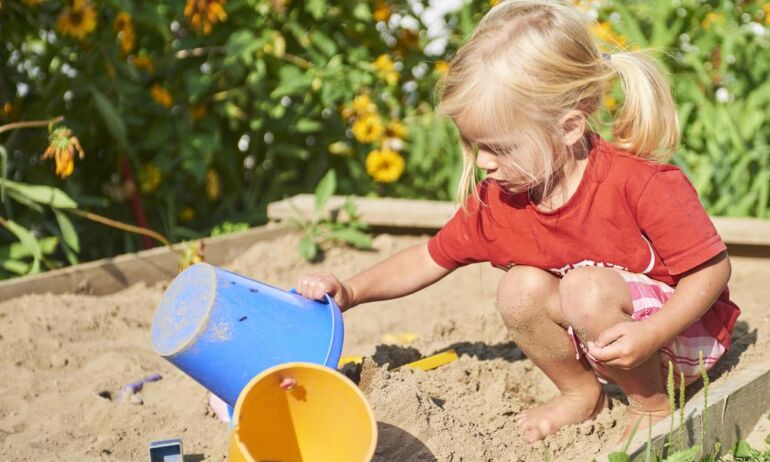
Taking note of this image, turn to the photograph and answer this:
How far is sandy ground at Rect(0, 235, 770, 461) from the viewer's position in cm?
212

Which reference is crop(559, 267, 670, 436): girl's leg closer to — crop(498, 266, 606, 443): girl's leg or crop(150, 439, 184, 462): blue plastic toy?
crop(498, 266, 606, 443): girl's leg

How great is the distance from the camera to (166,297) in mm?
2094

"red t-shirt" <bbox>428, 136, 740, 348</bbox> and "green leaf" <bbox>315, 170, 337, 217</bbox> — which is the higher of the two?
"red t-shirt" <bbox>428, 136, 740, 348</bbox>

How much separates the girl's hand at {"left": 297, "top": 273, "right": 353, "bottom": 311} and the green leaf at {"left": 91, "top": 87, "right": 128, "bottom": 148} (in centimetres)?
161

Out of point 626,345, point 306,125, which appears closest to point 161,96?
point 306,125

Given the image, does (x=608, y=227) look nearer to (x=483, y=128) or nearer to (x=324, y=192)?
(x=483, y=128)

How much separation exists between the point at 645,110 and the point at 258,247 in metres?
1.94

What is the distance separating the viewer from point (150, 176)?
155 inches

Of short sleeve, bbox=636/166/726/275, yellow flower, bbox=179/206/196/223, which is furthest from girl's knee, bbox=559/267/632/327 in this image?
yellow flower, bbox=179/206/196/223

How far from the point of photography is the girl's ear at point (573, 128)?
2.13m

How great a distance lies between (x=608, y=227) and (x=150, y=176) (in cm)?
222

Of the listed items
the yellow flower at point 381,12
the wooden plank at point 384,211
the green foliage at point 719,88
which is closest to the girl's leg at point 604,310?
the wooden plank at point 384,211

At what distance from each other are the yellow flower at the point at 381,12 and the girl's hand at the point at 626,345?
2473 millimetres

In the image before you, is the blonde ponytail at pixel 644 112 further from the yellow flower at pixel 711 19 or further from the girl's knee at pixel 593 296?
the yellow flower at pixel 711 19
